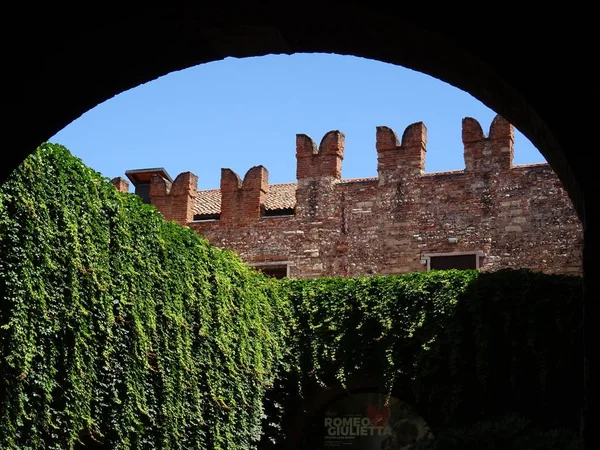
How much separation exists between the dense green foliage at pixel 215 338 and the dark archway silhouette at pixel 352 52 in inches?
187

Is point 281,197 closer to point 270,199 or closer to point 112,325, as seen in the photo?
point 270,199

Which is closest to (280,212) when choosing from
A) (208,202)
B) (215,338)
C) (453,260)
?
(208,202)

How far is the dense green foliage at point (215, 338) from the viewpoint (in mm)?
7500

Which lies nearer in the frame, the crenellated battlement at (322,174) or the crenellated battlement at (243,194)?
the crenellated battlement at (322,174)

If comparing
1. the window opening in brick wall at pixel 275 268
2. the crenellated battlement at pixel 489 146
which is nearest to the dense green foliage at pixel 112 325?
the window opening in brick wall at pixel 275 268

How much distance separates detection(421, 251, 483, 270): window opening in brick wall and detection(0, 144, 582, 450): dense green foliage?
9.31ft

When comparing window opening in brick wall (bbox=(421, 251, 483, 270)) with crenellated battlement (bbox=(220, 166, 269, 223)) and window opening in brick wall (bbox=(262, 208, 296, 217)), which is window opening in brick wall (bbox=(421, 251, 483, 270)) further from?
crenellated battlement (bbox=(220, 166, 269, 223))

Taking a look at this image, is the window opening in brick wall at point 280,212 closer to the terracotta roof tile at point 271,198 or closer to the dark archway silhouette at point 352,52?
the terracotta roof tile at point 271,198

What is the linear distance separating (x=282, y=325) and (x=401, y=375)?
191 centimetres

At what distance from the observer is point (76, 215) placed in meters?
8.23

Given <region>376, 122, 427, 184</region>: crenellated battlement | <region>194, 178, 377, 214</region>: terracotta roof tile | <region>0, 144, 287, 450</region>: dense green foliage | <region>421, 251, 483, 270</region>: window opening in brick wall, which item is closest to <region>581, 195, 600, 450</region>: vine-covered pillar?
<region>0, 144, 287, 450</region>: dense green foliage

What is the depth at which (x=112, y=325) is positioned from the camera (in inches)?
339

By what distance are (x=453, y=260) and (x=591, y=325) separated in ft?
44.1

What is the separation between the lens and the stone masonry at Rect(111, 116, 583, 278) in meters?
15.0
